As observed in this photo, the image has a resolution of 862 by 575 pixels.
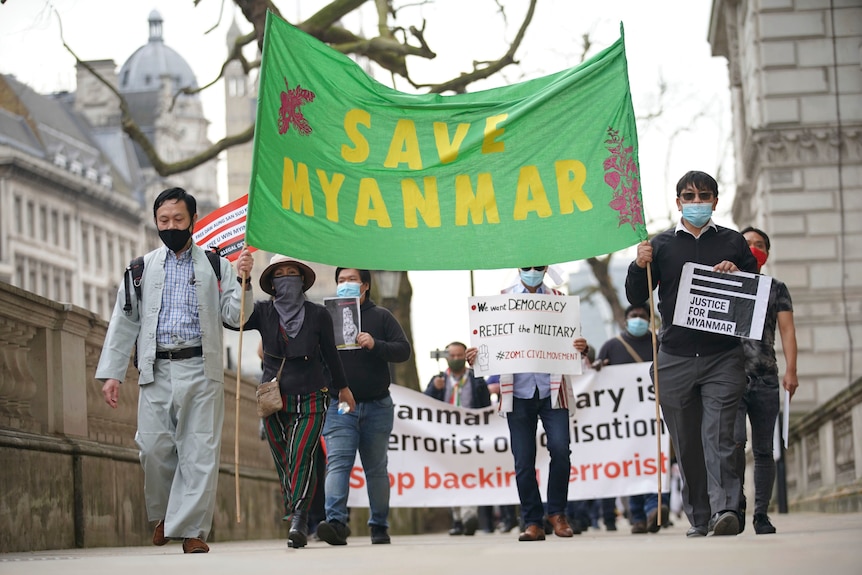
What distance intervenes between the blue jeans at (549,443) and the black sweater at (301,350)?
1428 mm

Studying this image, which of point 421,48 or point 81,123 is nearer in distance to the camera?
point 421,48

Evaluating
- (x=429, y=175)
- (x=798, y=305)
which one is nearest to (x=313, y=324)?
(x=429, y=175)

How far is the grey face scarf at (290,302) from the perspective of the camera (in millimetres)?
10781

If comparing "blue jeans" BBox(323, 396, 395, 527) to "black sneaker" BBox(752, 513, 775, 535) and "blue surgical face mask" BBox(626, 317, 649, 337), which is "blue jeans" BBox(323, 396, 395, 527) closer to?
"black sneaker" BBox(752, 513, 775, 535)

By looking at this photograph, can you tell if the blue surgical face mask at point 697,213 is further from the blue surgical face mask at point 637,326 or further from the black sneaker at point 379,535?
the blue surgical face mask at point 637,326

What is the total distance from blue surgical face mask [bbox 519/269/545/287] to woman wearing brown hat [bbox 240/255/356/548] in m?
1.99

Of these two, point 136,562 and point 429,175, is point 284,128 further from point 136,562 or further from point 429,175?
point 136,562

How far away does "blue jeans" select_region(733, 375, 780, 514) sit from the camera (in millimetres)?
10852

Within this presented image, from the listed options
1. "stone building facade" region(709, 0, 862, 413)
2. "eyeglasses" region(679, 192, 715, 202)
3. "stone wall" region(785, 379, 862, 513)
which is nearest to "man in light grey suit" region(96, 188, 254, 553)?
"eyeglasses" region(679, 192, 715, 202)

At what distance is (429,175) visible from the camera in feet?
34.8

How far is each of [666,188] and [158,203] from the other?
34.7 meters

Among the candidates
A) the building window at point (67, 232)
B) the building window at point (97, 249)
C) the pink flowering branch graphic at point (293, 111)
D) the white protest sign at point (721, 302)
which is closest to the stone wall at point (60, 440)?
the pink flowering branch graphic at point (293, 111)

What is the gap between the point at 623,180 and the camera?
10586mm

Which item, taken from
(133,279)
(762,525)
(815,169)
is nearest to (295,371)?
(133,279)
